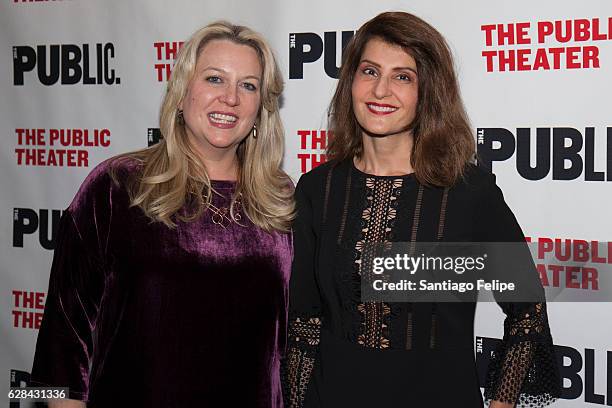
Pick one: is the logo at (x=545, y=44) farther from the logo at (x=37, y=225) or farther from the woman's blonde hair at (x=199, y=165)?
the logo at (x=37, y=225)

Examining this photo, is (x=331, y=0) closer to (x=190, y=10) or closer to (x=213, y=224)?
(x=190, y=10)

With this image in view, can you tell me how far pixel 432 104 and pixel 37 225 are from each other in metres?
1.91

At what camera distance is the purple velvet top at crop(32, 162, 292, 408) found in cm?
191

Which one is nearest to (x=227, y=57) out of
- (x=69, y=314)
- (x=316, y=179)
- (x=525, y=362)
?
(x=316, y=179)

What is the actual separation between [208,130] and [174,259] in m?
0.34

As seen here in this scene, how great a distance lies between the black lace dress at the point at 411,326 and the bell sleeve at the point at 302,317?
2 centimetres

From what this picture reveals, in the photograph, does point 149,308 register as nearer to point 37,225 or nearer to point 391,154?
point 391,154

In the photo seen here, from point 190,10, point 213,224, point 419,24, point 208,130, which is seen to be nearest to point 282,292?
point 213,224

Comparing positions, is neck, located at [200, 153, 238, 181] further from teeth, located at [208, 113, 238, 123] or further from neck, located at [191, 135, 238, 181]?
teeth, located at [208, 113, 238, 123]

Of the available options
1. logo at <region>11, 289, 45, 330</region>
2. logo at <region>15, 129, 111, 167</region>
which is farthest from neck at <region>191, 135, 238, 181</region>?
logo at <region>11, 289, 45, 330</region>

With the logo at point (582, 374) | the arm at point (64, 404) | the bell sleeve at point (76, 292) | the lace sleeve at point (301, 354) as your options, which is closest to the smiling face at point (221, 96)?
the bell sleeve at point (76, 292)

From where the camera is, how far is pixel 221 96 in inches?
77.5

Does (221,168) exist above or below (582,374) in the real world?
above

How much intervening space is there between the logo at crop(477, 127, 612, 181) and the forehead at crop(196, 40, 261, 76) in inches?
32.2
